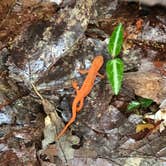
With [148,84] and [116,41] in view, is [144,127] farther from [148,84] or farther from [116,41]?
[116,41]

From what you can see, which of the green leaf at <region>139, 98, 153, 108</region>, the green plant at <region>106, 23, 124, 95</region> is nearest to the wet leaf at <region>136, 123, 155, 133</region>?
the green leaf at <region>139, 98, 153, 108</region>

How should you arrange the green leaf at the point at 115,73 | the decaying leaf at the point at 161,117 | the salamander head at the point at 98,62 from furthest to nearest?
the salamander head at the point at 98,62, the decaying leaf at the point at 161,117, the green leaf at the point at 115,73

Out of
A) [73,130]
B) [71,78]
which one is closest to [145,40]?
[71,78]

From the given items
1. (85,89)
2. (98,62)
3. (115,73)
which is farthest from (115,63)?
(85,89)

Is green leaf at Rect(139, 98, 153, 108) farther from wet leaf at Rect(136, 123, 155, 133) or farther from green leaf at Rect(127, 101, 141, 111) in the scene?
wet leaf at Rect(136, 123, 155, 133)

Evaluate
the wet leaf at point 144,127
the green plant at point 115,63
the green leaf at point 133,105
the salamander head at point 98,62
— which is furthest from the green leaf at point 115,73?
the wet leaf at point 144,127

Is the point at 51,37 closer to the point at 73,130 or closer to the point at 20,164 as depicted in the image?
the point at 73,130

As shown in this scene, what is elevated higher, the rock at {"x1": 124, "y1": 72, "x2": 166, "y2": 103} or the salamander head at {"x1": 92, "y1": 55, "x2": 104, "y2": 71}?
the salamander head at {"x1": 92, "y1": 55, "x2": 104, "y2": 71}

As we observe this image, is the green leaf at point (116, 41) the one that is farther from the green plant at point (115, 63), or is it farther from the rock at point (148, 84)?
the rock at point (148, 84)
